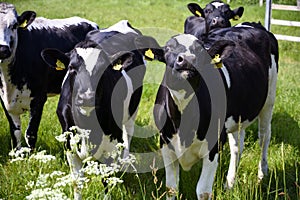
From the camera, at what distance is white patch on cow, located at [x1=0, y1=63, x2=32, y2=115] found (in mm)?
5078

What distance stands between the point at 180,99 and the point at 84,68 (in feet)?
2.67

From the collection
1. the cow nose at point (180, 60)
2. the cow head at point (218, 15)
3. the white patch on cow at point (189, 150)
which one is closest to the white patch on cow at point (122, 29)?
the cow head at point (218, 15)

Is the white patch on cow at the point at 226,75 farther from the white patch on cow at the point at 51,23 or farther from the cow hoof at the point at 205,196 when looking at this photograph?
the white patch on cow at the point at 51,23

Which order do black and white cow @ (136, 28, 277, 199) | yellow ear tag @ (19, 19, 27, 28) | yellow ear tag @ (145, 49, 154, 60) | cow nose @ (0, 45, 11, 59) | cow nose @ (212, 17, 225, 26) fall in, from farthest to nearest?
cow nose @ (212, 17, 225, 26)
yellow ear tag @ (19, 19, 27, 28)
cow nose @ (0, 45, 11, 59)
yellow ear tag @ (145, 49, 154, 60)
black and white cow @ (136, 28, 277, 199)

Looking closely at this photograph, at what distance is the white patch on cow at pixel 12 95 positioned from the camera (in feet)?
16.7

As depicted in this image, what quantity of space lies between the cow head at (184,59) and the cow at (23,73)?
1.84 meters

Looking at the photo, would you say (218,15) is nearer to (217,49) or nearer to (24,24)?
(24,24)

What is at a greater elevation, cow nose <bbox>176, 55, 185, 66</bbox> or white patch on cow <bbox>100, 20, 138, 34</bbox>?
cow nose <bbox>176, 55, 185, 66</bbox>

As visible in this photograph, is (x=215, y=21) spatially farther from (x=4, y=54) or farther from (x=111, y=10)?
(x=111, y=10)

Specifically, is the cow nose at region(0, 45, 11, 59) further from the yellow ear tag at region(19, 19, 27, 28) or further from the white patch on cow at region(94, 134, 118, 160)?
the white patch on cow at region(94, 134, 118, 160)


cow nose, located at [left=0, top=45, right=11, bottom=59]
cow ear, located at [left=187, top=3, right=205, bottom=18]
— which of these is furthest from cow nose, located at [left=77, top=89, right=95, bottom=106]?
cow ear, located at [left=187, top=3, right=205, bottom=18]

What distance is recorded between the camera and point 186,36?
144 inches

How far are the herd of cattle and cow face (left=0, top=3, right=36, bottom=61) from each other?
0.01m

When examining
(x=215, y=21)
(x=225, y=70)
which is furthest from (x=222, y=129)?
(x=215, y=21)
